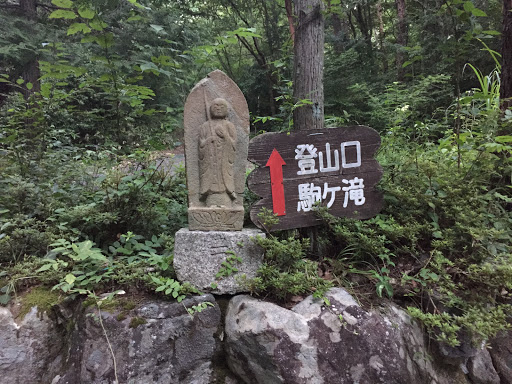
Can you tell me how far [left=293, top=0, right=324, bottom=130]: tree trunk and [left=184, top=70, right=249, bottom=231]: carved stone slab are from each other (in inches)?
32.6

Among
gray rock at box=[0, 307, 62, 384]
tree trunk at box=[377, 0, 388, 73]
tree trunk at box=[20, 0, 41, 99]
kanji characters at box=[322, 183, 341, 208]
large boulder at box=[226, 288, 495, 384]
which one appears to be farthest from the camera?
tree trunk at box=[377, 0, 388, 73]

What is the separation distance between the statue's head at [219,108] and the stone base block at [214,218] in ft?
2.44

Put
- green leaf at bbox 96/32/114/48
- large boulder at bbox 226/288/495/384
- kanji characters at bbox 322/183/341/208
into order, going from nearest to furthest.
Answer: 1. large boulder at bbox 226/288/495/384
2. kanji characters at bbox 322/183/341/208
3. green leaf at bbox 96/32/114/48


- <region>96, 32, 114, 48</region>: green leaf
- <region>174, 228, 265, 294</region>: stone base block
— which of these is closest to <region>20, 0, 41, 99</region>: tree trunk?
<region>96, 32, 114, 48</region>: green leaf

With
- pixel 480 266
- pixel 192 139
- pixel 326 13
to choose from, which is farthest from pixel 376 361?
pixel 326 13

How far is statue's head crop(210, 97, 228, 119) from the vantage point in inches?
89.7

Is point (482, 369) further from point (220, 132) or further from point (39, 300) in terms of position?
point (39, 300)

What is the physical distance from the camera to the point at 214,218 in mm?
2279

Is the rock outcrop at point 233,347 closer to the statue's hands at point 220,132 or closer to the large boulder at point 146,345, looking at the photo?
the large boulder at point 146,345

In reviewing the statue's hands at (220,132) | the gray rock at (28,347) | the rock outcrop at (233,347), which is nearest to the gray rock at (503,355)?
the rock outcrop at (233,347)

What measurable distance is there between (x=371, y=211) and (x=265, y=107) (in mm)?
10010

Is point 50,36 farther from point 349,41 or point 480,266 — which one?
point 349,41

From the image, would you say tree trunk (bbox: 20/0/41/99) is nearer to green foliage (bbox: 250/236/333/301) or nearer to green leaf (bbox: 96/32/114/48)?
green leaf (bbox: 96/32/114/48)

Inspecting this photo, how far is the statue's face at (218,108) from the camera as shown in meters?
2.28
